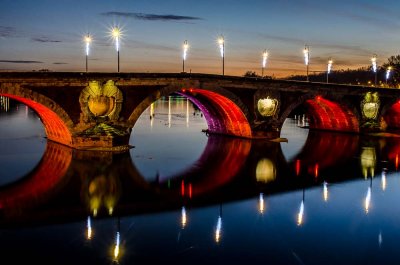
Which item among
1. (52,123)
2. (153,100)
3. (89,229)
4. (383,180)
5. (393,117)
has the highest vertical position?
(153,100)

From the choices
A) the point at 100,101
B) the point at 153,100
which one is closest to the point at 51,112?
the point at 100,101

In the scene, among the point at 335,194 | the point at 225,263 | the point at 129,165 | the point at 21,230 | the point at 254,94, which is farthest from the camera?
the point at 254,94

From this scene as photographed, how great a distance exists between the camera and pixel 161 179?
2819 cm

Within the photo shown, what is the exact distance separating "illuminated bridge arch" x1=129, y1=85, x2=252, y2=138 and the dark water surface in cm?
529

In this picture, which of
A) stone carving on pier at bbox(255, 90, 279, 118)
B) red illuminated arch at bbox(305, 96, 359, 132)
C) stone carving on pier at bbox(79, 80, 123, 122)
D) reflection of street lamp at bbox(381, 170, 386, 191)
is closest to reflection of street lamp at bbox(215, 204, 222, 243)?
reflection of street lamp at bbox(381, 170, 386, 191)

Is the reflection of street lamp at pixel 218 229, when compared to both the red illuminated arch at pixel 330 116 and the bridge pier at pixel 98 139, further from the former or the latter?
the red illuminated arch at pixel 330 116

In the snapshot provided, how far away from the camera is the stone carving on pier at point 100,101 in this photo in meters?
35.2

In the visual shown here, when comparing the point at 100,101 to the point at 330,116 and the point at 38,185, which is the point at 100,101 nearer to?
the point at 38,185

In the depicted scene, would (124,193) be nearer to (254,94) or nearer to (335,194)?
(335,194)

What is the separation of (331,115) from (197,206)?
139 ft

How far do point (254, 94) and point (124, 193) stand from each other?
24239mm

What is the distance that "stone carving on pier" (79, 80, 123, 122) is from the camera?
35.2m

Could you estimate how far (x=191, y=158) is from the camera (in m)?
36.8

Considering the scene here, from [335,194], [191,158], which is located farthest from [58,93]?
[335,194]
